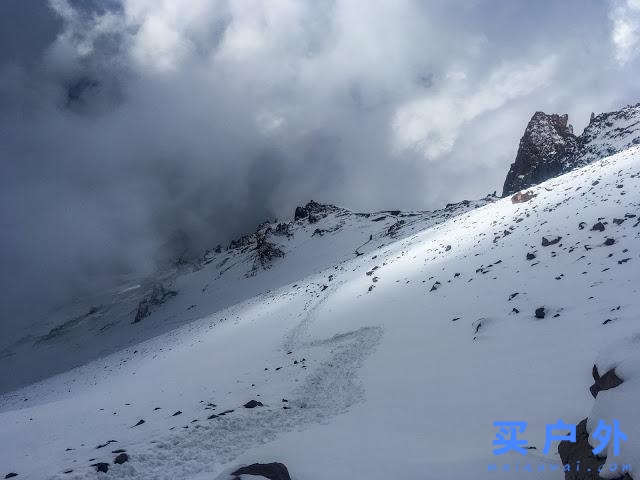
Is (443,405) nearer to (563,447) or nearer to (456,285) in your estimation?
(563,447)

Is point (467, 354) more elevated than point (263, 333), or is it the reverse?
point (263, 333)

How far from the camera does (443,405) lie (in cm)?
1140

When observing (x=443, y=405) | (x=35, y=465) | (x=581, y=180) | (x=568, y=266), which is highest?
(x=581, y=180)

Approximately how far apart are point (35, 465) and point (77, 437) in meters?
3.65

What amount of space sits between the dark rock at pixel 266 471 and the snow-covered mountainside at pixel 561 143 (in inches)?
4096

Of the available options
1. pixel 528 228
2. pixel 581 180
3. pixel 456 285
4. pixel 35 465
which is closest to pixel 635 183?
pixel 528 228

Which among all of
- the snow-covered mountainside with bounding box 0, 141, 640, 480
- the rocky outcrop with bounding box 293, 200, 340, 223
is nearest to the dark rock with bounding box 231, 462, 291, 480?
the snow-covered mountainside with bounding box 0, 141, 640, 480

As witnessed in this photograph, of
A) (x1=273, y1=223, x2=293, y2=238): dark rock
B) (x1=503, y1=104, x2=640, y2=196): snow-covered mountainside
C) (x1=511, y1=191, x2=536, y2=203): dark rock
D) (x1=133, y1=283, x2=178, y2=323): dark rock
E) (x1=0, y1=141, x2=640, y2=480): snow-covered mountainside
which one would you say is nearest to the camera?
(x1=0, y1=141, x2=640, y2=480): snow-covered mountainside

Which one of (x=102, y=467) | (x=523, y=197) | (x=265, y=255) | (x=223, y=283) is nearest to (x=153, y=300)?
(x=223, y=283)

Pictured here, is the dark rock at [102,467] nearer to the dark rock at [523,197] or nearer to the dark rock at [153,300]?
the dark rock at [523,197]

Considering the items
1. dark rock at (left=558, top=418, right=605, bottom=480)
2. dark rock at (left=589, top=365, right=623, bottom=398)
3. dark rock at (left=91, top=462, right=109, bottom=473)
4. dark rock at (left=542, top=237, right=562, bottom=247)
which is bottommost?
dark rock at (left=558, top=418, right=605, bottom=480)

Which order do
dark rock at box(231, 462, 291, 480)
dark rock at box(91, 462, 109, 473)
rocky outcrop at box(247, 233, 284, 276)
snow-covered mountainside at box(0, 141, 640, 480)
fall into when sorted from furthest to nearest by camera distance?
rocky outcrop at box(247, 233, 284, 276), dark rock at box(91, 462, 109, 473), snow-covered mountainside at box(0, 141, 640, 480), dark rock at box(231, 462, 291, 480)

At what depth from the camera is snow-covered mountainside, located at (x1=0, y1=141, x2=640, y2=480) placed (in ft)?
29.5

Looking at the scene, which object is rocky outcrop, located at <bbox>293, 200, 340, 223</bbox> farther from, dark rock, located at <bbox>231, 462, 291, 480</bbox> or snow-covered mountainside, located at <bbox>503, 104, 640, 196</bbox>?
dark rock, located at <bbox>231, 462, 291, 480</bbox>
